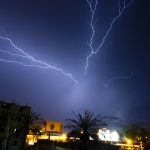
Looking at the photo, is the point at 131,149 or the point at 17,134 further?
the point at 131,149

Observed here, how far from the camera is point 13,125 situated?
133 ft

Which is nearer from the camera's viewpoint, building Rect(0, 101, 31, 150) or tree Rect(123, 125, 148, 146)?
building Rect(0, 101, 31, 150)

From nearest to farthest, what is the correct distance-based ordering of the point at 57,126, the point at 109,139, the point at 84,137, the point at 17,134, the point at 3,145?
the point at 84,137 → the point at 3,145 → the point at 17,134 → the point at 57,126 → the point at 109,139

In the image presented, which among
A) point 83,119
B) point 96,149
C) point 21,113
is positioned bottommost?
point 96,149

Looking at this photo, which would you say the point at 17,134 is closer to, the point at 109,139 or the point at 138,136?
the point at 109,139

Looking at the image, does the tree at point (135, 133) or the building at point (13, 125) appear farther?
the tree at point (135, 133)

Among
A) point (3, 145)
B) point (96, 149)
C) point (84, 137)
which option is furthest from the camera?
point (3, 145)

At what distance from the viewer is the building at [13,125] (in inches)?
1542

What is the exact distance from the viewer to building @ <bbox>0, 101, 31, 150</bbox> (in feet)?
128

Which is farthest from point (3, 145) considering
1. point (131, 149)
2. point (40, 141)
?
point (131, 149)

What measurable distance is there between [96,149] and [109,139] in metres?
35.8

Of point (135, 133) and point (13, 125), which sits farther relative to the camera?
point (135, 133)

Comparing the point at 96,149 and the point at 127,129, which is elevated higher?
the point at 127,129

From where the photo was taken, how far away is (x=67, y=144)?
3341 cm
